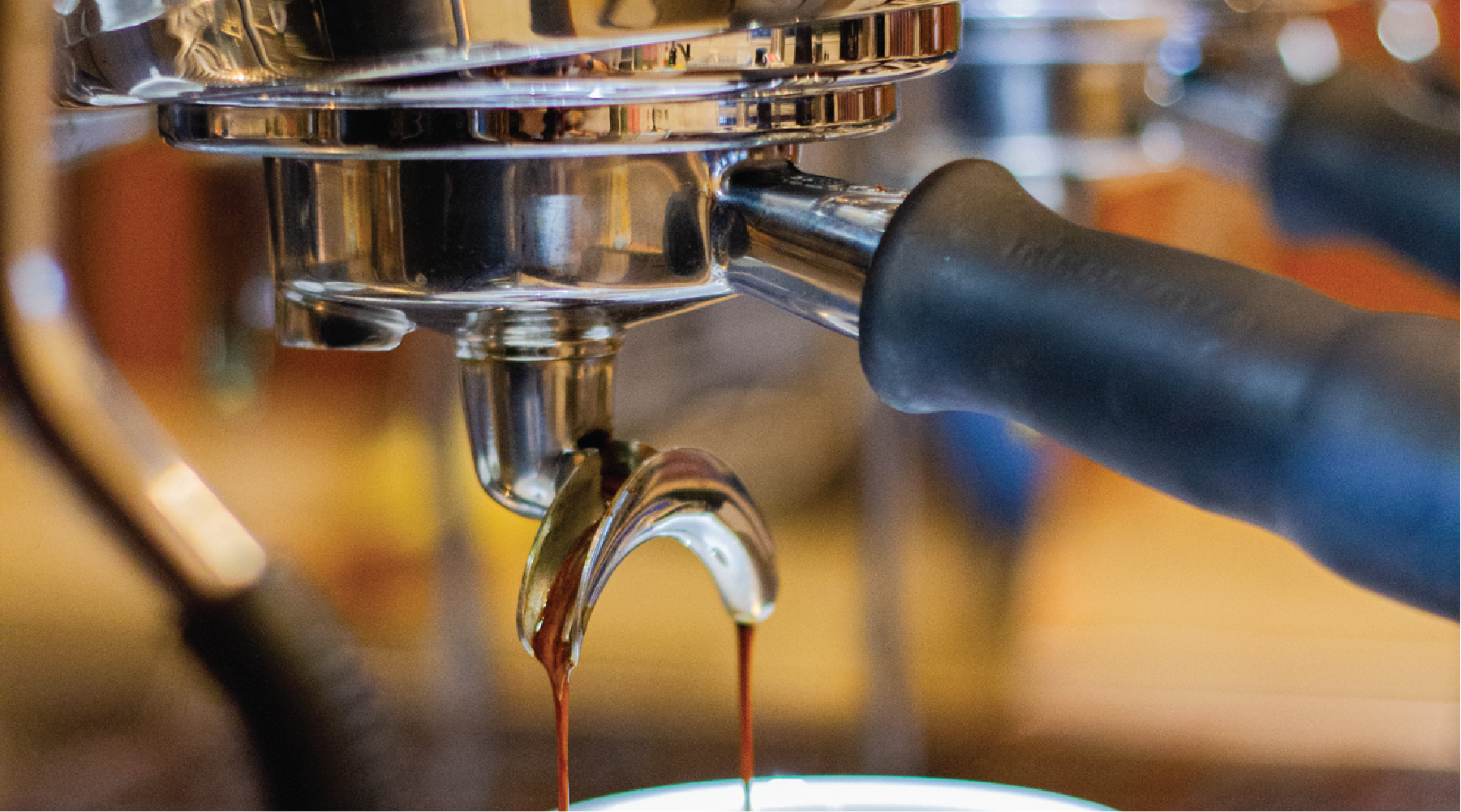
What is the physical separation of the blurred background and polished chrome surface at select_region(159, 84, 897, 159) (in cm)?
30

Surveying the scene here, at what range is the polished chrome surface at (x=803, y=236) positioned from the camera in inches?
5.9

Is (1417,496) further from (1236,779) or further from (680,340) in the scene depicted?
(680,340)

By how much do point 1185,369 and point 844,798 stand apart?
17cm

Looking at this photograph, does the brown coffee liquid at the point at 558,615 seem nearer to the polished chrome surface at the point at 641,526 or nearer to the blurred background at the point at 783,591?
the polished chrome surface at the point at 641,526

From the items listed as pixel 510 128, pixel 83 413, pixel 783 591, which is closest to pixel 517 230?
pixel 510 128

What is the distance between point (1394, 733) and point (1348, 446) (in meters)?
0.71

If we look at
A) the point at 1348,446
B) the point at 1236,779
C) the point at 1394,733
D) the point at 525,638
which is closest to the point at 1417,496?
the point at 1348,446

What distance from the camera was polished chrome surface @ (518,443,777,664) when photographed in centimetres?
18

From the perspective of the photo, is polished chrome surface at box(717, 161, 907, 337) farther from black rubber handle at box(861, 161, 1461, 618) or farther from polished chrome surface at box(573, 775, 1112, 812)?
polished chrome surface at box(573, 775, 1112, 812)

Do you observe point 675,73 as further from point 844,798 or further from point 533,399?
point 844,798

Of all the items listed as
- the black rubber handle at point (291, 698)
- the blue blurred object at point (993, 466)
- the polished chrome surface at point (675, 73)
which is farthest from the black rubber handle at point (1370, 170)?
the blue blurred object at point (993, 466)

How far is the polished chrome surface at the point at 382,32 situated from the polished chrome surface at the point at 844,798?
0.51ft

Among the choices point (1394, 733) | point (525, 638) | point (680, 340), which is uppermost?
point (525, 638)

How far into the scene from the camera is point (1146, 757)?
0.69 meters
